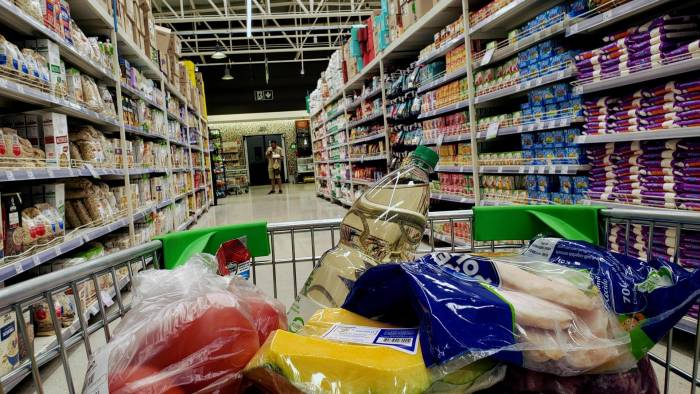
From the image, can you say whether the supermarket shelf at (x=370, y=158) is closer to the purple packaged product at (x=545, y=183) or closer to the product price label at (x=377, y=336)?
the purple packaged product at (x=545, y=183)

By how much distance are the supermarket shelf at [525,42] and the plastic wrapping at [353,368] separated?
282cm

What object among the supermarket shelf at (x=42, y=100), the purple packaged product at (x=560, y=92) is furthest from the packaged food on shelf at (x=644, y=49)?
the supermarket shelf at (x=42, y=100)

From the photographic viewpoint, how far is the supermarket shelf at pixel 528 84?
2766 millimetres

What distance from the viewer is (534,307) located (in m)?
0.52

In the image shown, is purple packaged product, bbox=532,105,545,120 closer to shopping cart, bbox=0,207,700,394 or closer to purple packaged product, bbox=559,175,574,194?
purple packaged product, bbox=559,175,574,194

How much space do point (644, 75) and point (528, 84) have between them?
2.78 ft

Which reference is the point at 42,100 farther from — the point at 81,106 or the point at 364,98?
the point at 364,98

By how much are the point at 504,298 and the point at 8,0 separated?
8.75 ft

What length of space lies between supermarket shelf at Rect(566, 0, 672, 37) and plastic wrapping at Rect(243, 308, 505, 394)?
2383 mm

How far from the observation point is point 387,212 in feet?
3.03

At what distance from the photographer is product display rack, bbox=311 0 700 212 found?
2359mm

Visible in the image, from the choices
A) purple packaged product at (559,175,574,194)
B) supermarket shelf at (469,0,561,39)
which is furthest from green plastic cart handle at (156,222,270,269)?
supermarket shelf at (469,0,561,39)

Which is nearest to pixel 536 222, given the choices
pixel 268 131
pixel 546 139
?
pixel 546 139

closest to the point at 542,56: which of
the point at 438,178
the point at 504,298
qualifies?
the point at 438,178
